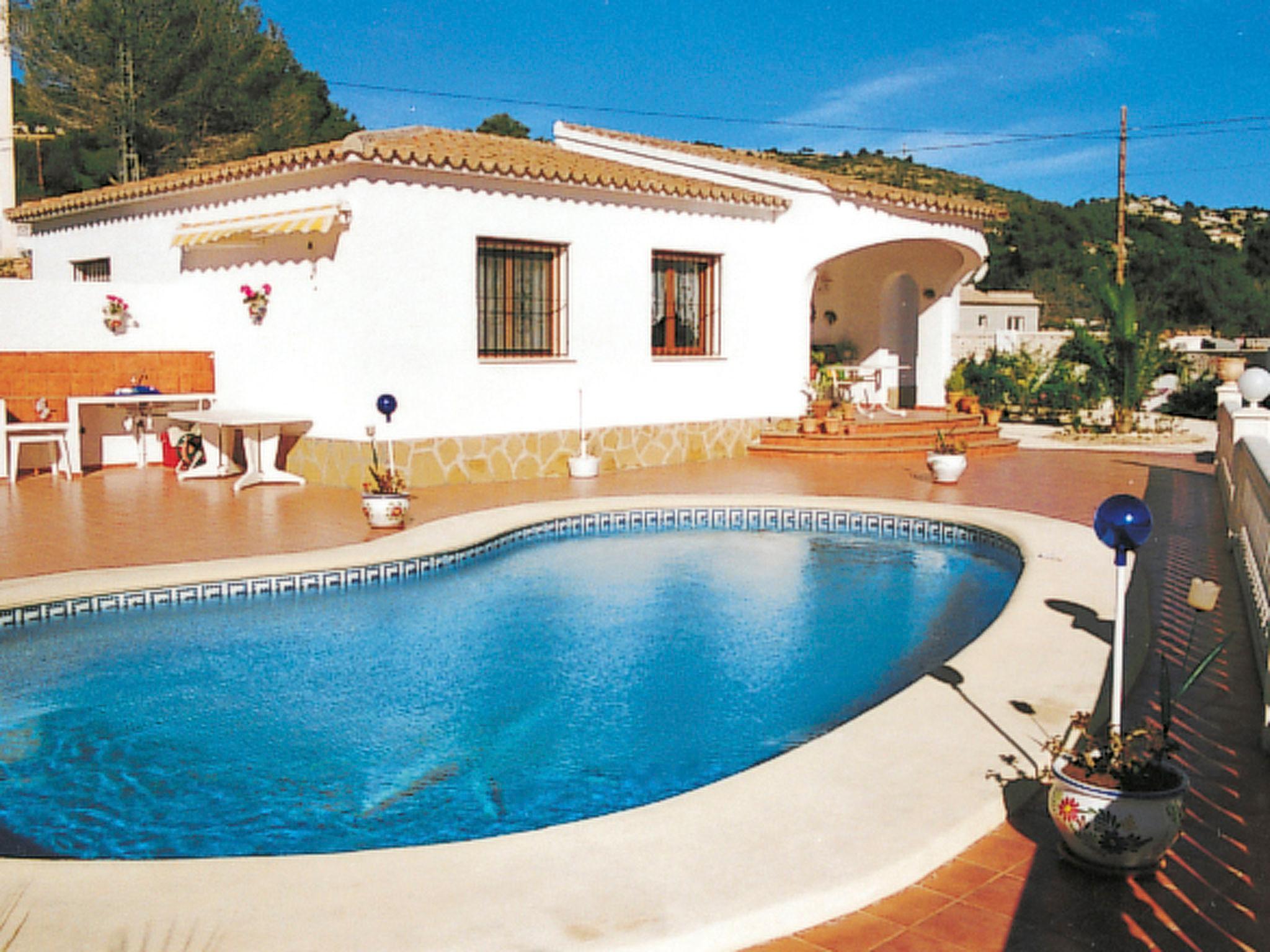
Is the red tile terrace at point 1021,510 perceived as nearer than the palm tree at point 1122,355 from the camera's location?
Yes

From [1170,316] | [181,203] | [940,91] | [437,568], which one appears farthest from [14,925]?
[1170,316]

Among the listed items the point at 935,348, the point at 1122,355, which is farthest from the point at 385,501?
the point at 1122,355

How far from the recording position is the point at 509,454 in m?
18.6

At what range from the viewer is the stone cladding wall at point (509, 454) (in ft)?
57.5

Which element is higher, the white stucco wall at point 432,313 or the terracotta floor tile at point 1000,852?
the white stucco wall at point 432,313

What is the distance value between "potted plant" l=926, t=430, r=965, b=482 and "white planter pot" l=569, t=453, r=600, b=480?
513 centimetres

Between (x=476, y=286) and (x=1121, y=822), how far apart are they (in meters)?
14.5

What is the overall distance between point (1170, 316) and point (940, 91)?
84.3ft

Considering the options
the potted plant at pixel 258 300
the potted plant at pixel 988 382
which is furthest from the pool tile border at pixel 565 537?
the potted plant at pixel 988 382

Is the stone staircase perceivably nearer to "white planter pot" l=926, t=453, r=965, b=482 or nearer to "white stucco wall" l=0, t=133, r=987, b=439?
"white stucco wall" l=0, t=133, r=987, b=439

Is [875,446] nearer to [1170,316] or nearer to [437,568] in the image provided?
[437,568]

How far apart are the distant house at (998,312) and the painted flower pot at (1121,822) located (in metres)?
50.9

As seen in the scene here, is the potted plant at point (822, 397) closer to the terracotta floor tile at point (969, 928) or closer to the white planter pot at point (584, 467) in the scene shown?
the white planter pot at point (584, 467)

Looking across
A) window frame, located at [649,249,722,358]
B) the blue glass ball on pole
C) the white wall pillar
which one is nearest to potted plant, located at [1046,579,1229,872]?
the blue glass ball on pole
